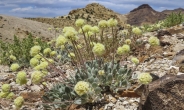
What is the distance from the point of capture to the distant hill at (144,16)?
52.9 metres

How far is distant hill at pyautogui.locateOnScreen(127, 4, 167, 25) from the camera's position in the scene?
52.9m

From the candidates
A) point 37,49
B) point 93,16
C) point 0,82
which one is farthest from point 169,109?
point 93,16

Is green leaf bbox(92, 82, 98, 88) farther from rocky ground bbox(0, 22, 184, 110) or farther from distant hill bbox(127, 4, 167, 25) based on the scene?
distant hill bbox(127, 4, 167, 25)

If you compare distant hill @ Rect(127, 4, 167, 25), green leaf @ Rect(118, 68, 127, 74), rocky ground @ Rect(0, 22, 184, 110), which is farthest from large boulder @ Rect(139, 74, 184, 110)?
distant hill @ Rect(127, 4, 167, 25)

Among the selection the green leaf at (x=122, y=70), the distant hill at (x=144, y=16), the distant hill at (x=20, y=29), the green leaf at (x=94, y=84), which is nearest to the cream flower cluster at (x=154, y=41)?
the green leaf at (x=122, y=70)

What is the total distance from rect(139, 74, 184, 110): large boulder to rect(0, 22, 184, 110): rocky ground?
41cm

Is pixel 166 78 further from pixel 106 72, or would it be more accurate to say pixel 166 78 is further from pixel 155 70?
pixel 155 70

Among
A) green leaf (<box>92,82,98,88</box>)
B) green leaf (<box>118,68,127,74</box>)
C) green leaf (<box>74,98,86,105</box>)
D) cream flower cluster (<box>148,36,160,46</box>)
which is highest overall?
cream flower cluster (<box>148,36,160,46</box>)

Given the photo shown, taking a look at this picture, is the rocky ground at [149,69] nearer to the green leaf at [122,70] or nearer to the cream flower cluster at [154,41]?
the green leaf at [122,70]

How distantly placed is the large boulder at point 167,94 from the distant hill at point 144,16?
4882 centimetres

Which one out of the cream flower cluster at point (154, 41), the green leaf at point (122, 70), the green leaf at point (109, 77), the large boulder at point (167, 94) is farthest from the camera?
the green leaf at point (122, 70)

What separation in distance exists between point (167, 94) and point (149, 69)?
2.82 m

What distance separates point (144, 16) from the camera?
55594 millimetres

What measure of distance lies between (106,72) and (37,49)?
1464 millimetres
